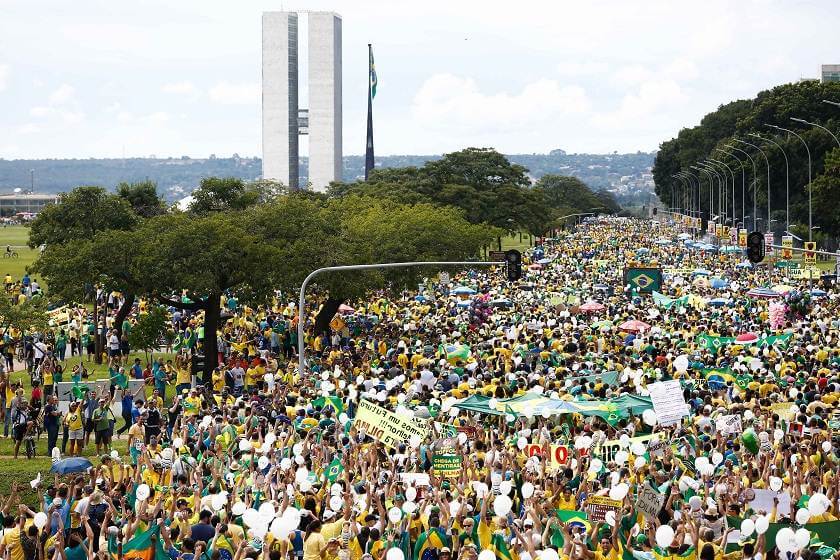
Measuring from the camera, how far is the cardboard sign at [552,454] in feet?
55.6

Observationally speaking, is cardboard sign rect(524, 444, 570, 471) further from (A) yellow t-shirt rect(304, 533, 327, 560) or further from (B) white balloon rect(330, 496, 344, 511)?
(A) yellow t-shirt rect(304, 533, 327, 560)

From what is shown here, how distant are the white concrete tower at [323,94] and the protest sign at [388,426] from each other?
522 feet

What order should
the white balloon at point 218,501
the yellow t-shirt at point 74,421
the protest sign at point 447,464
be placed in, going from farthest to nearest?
the yellow t-shirt at point 74,421 → the protest sign at point 447,464 → the white balloon at point 218,501

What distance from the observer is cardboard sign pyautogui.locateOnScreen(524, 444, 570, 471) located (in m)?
16.9

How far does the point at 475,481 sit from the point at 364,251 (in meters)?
30.7

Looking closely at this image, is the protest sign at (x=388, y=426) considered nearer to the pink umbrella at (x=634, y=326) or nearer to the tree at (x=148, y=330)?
the pink umbrella at (x=634, y=326)

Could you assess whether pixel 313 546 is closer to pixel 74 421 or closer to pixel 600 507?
pixel 600 507

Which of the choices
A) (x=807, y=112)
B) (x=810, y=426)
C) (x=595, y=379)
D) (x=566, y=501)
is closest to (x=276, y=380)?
(x=595, y=379)

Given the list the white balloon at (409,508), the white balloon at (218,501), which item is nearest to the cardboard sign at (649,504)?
the white balloon at (409,508)

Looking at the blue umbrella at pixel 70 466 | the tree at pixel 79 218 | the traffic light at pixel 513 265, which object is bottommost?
the blue umbrella at pixel 70 466

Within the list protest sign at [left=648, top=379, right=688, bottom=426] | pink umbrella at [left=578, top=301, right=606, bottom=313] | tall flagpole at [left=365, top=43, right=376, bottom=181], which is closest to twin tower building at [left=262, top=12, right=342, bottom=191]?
tall flagpole at [left=365, top=43, right=376, bottom=181]

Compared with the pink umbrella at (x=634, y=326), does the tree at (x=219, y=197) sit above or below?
above

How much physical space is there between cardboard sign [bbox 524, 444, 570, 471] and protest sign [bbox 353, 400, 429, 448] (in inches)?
64.0

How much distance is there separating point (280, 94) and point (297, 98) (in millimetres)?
2710
